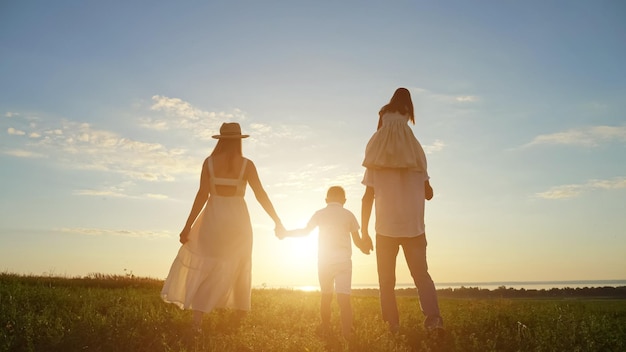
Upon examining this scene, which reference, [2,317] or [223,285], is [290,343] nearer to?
[223,285]

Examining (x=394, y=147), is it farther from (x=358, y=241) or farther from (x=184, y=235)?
(x=184, y=235)

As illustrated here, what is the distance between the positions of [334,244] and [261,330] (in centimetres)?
176

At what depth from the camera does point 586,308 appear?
465 inches

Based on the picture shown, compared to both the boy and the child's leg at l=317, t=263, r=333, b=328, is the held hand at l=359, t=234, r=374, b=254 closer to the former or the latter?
the boy

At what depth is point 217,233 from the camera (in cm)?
880

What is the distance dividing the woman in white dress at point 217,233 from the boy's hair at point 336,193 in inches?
49.0

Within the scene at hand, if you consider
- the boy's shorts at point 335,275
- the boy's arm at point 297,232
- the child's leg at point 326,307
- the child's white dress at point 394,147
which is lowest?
the child's leg at point 326,307

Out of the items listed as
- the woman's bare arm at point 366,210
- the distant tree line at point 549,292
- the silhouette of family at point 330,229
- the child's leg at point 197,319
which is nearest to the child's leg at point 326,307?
the silhouette of family at point 330,229

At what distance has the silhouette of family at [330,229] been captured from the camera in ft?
26.1

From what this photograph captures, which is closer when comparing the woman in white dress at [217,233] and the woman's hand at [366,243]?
the woman's hand at [366,243]

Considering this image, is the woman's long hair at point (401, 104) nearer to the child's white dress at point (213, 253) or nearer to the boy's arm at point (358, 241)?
Answer: the boy's arm at point (358, 241)

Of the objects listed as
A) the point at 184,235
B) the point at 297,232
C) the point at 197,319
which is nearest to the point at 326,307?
the point at 297,232

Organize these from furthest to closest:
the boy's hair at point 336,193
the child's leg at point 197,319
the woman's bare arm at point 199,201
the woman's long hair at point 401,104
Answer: the boy's hair at point 336,193 < the woman's bare arm at point 199,201 < the woman's long hair at point 401,104 < the child's leg at point 197,319

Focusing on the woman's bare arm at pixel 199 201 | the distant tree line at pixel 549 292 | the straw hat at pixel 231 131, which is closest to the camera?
the woman's bare arm at pixel 199 201
